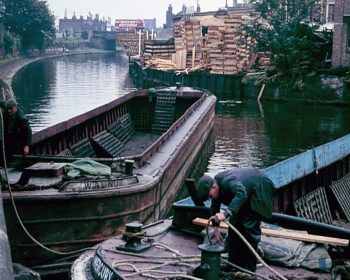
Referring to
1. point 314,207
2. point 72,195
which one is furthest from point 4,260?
point 314,207

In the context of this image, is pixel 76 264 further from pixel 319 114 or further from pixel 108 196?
pixel 319 114

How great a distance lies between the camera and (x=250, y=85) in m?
40.4

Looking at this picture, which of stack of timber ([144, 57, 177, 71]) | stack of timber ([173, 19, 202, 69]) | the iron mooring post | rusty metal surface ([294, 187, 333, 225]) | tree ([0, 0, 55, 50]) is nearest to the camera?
the iron mooring post

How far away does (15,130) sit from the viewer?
9.95m

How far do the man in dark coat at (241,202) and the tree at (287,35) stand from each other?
32.5m

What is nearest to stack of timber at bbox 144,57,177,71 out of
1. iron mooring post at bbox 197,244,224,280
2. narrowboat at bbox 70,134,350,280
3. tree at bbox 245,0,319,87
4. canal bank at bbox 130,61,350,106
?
canal bank at bbox 130,61,350,106

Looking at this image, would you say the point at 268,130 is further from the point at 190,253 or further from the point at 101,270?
the point at 101,270

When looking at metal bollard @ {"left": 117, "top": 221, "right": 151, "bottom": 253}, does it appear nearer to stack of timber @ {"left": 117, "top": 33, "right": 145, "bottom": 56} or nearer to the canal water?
→ the canal water

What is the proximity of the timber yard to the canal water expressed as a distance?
123 mm

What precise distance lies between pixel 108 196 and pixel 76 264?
2.23m

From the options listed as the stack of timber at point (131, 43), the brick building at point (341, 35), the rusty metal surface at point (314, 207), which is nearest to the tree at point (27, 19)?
the stack of timber at point (131, 43)

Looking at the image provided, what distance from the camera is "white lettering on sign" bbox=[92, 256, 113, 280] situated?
6430 mm

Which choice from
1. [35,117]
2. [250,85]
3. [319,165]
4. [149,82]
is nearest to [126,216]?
[319,165]

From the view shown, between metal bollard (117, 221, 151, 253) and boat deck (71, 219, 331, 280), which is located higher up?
metal bollard (117, 221, 151, 253)
